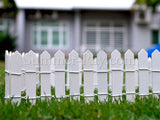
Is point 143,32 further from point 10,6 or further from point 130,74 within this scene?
point 130,74

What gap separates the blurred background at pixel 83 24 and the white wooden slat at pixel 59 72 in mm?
11584

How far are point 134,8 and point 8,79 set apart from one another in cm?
1279

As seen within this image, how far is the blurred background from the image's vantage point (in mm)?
14633

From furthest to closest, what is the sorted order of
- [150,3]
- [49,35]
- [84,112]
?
[49,35] → [150,3] → [84,112]

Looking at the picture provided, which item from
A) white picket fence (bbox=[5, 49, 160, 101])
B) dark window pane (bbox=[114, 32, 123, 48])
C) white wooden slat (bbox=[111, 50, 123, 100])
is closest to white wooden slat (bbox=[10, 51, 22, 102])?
white picket fence (bbox=[5, 49, 160, 101])

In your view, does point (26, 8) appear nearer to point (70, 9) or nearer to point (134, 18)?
point (70, 9)

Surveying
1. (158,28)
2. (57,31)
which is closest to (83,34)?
(57,31)

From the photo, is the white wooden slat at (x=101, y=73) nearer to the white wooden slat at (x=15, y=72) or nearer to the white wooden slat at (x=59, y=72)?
the white wooden slat at (x=59, y=72)

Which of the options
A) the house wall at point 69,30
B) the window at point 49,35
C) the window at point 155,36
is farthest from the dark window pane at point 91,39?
the window at point 155,36

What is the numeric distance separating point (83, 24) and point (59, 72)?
1324 cm

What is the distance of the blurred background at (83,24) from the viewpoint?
48.0 feet

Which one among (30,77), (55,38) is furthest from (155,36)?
(30,77)

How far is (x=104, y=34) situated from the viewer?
Result: 52.8 feet

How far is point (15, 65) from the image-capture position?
3.05 meters
